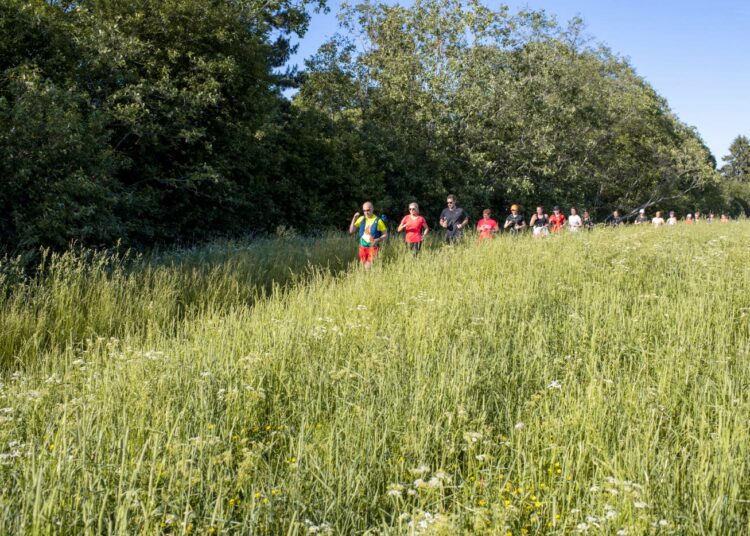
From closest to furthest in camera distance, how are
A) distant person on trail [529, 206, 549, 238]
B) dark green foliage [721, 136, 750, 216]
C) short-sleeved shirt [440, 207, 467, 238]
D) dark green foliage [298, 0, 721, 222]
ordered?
1. short-sleeved shirt [440, 207, 467, 238]
2. distant person on trail [529, 206, 549, 238]
3. dark green foliage [298, 0, 721, 222]
4. dark green foliage [721, 136, 750, 216]

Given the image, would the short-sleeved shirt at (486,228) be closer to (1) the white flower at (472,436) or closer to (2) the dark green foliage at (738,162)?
(1) the white flower at (472,436)

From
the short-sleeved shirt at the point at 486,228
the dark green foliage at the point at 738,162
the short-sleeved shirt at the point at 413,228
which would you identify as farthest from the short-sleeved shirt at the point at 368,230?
the dark green foliage at the point at 738,162

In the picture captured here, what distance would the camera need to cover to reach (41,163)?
11.5 m

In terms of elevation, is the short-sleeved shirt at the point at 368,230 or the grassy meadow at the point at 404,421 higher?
the short-sleeved shirt at the point at 368,230

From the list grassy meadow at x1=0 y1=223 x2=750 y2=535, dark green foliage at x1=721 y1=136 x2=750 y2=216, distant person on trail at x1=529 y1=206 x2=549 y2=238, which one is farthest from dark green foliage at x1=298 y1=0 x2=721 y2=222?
dark green foliage at x1=721 y1=136 x2=750 y2=216

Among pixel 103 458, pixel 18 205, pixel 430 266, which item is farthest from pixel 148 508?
pixel 18 205

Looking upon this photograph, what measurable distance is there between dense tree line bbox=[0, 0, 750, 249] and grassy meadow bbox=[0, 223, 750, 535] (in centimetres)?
614

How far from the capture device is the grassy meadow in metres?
2.54

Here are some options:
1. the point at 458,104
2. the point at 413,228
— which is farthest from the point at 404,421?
the point at 458,104

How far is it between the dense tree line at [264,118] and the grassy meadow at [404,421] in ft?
20.2

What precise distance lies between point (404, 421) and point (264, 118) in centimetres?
1787

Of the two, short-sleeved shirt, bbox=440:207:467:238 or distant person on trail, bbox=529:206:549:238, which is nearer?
short-sleeved shirt, bbox=440:207:467:238

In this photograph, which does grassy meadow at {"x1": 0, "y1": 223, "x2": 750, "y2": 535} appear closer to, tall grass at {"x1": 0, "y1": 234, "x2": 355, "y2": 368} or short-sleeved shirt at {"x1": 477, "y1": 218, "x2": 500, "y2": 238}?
tall grass at {"x1": 0, "y1": 234, "x2": 355, "y2": 368}

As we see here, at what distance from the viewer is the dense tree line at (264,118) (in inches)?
481
